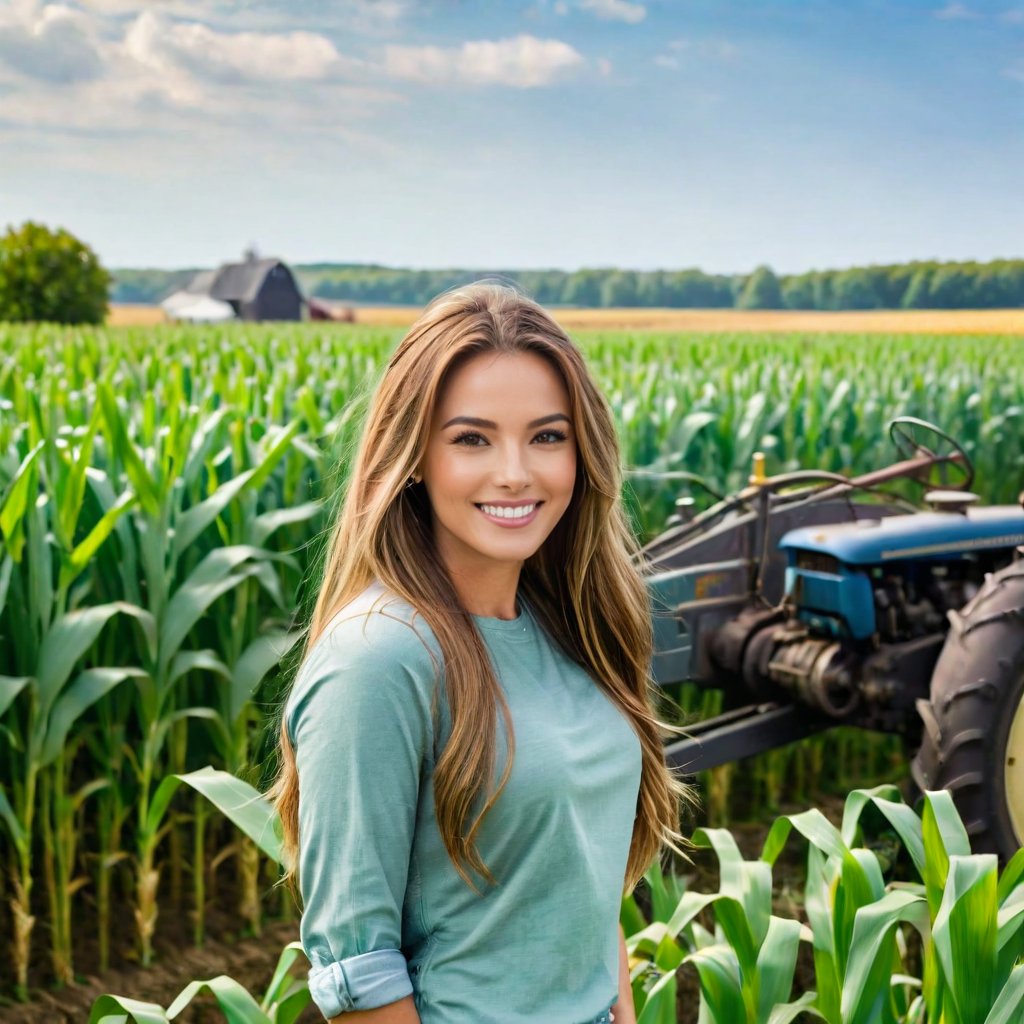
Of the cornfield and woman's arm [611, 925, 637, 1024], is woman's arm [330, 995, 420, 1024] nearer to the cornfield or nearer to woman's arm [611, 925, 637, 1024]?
woman's arm [611, 925, 637, 1024]

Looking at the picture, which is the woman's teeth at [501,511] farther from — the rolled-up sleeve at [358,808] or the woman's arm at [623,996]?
the woman's arm at [623,996]

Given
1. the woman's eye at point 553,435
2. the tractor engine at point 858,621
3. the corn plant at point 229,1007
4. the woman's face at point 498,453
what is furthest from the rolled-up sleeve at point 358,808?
the tractor engine at point 858,621

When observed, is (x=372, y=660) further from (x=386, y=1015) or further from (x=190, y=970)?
(x=190, y=970)

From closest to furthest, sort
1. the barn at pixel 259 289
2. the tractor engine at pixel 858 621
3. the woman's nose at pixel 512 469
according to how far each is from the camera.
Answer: the woman's nose at pixel 512 469, the tractor engine at pixel 858 621, the barn at pixel 259 289

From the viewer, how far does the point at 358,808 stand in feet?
4.20

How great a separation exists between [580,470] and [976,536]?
2221 mm

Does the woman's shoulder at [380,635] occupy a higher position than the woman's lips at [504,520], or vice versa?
the woman's lips at [504,520]

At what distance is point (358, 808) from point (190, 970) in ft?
7.68

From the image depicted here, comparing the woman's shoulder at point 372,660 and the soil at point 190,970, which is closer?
the woman's shoulder at point 372,660

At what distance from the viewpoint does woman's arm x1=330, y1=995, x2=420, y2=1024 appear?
132 cm

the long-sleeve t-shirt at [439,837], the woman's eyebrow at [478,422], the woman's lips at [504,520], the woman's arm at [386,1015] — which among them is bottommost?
the woman's arm at [386,1015]

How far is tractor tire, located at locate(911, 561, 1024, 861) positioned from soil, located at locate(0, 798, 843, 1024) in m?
0.56

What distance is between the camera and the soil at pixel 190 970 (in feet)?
10.4

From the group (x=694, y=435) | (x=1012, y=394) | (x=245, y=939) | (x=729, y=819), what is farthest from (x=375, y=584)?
(x=1012, y=394)
